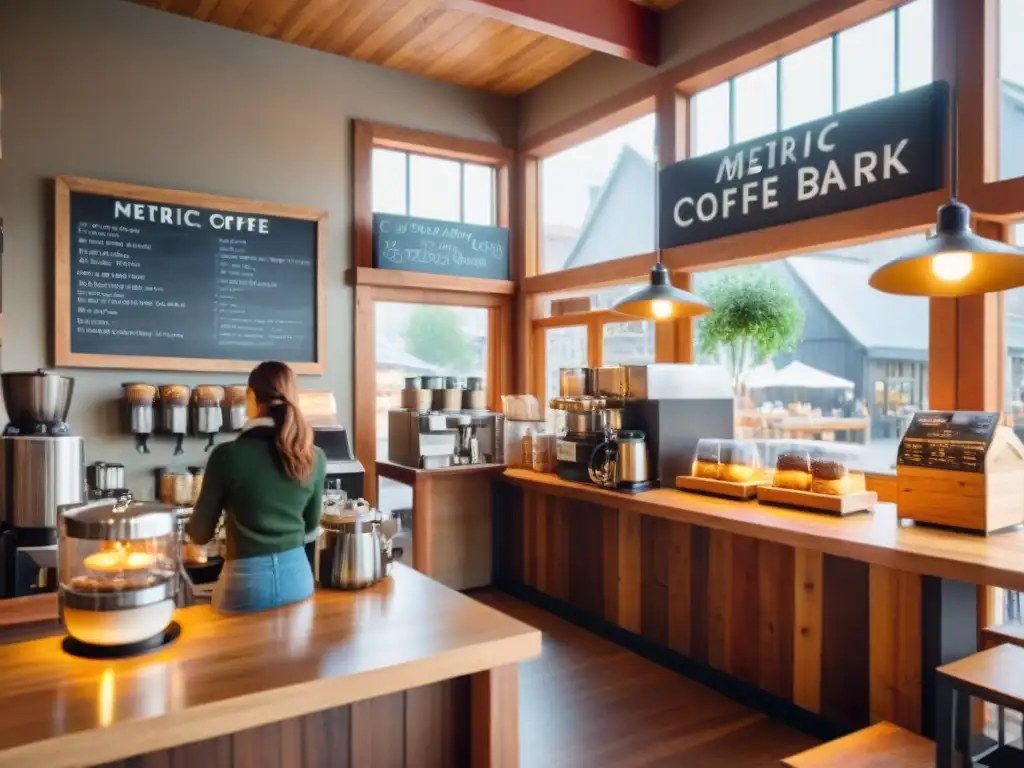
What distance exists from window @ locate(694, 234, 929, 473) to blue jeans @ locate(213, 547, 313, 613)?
2188 millimetres

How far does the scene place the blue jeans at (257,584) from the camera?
1.88 metres

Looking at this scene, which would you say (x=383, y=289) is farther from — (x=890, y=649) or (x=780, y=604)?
(x=890, y=649)

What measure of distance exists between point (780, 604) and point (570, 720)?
0.97m

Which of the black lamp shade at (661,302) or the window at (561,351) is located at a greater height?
the black lamp shade at (661,302)

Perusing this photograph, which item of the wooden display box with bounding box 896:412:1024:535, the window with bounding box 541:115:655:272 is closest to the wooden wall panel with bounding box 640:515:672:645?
the wooden display box with bounding box 896:412:1024:535

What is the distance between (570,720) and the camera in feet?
10.1

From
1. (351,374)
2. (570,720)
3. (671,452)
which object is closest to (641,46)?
(671,452)

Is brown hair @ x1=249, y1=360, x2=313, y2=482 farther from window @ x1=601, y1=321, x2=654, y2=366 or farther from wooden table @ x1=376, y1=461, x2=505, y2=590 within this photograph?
window @ x1=601, y1=321, x2=654, y2=366

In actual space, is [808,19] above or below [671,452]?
above

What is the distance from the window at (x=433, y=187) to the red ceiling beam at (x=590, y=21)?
1.41 meters

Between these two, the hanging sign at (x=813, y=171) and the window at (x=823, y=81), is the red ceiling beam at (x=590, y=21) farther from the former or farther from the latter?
the hanging sign at (x=813, y=171)

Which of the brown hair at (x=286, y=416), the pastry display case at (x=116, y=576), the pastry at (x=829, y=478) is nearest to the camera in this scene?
the pastry display case at (x=116, y=576)

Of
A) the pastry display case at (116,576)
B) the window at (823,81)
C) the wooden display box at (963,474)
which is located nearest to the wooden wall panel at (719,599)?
the wooden display box at (963,474)

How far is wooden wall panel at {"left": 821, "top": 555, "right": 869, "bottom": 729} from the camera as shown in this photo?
284cm
